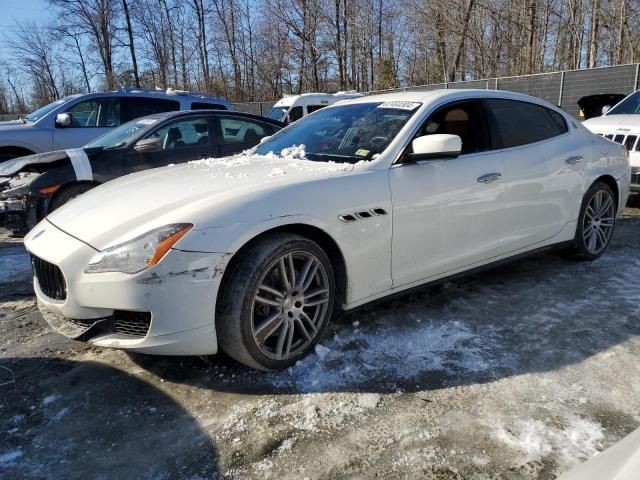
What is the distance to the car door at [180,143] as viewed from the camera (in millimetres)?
5910

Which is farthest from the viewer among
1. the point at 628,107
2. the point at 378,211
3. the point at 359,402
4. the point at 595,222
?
the point at 628,107

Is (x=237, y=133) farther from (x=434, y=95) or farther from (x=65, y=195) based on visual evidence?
(x=434, y=95)

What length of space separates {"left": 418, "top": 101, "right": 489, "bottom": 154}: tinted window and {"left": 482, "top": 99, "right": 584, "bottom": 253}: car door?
4.9 inches

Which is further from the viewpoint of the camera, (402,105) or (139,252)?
(402,105)

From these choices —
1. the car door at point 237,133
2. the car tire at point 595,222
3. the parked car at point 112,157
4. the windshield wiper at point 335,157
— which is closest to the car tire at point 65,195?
the parked car at point 112,157

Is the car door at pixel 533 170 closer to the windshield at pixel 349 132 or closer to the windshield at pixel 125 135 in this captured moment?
the windshield at pixel 349 132

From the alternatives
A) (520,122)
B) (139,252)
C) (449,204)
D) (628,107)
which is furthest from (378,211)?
(628,107)

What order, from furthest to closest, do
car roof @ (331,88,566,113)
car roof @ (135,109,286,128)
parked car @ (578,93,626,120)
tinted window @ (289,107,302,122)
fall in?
tinted window @ (289,107,302,122)
parked car @ (578,93,626,120)
car roof @ (135,109,286,128)
car roof @ (331,88,566,113)

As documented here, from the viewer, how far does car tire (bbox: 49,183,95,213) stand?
5516 millimetres

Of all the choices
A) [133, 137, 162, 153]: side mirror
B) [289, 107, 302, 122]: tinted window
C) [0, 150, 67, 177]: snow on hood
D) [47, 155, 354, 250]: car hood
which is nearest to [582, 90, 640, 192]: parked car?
[47, 155, 354, 250]: car hood

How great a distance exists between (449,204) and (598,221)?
85.0 inches

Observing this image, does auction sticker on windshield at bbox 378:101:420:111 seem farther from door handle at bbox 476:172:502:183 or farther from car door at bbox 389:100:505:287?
door handle at bbox 476:172:502:183

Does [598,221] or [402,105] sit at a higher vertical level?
[402,105]

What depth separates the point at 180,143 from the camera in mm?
6215
